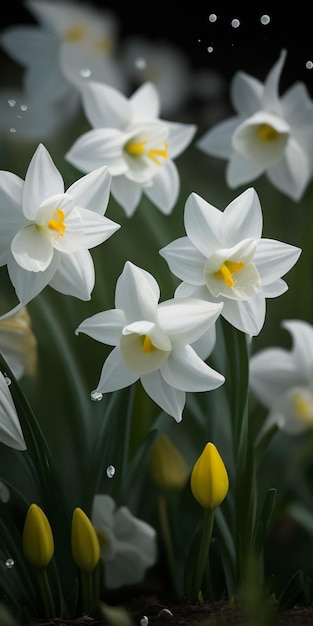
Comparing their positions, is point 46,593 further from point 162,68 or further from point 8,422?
point 162,68

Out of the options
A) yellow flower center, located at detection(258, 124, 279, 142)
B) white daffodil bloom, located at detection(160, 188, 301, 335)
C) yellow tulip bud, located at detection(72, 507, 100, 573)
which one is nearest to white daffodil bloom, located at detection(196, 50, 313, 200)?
yellow flower center, located at detection(258, 124, 279, 142)

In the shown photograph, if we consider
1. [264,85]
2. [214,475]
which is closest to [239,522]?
[214,475]

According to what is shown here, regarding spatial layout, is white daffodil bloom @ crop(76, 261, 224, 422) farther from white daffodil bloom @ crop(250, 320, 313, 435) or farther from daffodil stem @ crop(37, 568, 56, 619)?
white daffodil bloom @ crop(250, 320, 313, 435)

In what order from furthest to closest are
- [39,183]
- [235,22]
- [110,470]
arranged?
[235,22]
[110,470]
[39,183]

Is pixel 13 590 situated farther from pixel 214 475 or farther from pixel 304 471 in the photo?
pixel 304 471

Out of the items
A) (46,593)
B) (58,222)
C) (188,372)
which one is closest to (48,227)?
(58,222)

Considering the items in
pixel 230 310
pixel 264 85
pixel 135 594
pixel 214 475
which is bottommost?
pixel 135 594
